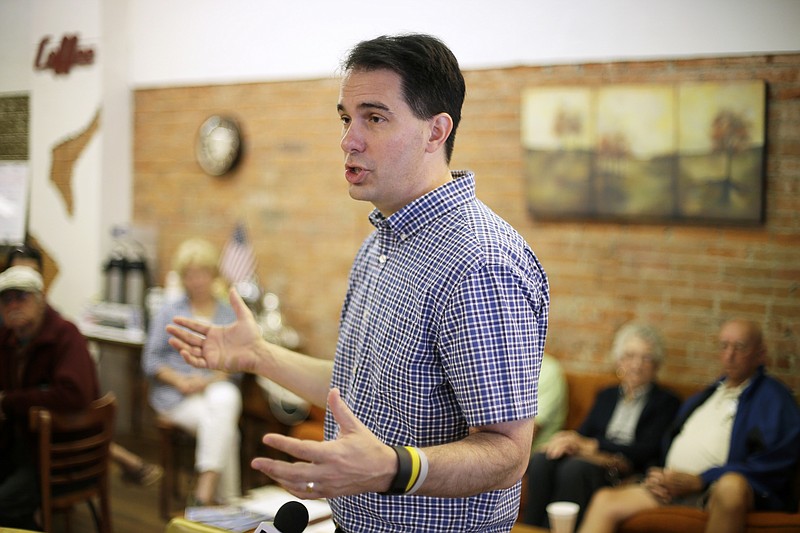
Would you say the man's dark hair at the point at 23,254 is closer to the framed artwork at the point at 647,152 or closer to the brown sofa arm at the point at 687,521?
the framed artwork at the point at 647,152

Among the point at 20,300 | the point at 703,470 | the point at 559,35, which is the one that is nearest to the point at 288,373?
the point at 20,300

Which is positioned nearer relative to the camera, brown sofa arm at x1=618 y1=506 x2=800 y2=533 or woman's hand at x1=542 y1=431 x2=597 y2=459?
brown sofa arm at x1=618 y1=506 x2=800 y2=533

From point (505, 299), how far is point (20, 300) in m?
2.73

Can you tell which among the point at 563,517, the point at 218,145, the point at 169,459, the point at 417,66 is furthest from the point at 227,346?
the point at 218,145

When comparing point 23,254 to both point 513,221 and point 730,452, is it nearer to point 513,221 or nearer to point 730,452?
point 513,221

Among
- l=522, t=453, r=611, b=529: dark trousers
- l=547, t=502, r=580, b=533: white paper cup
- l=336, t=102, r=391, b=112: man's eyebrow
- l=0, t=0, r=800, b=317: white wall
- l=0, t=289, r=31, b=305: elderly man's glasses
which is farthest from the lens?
l=0, t=0, r=800, b=317: white wall

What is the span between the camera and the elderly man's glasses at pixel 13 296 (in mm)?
3580

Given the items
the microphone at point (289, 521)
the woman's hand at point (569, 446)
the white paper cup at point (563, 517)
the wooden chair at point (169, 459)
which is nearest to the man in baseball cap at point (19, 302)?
the wooden chair at point (169, 459)

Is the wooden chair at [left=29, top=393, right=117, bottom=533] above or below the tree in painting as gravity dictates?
below

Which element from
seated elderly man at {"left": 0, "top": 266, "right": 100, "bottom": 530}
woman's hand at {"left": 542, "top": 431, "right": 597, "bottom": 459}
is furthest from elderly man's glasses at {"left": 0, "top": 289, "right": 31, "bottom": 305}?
woman's hand at {"left": 542, "top": 431, "right": 597, "bottom": 459}

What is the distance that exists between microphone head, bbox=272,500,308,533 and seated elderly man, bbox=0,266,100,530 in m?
2.23

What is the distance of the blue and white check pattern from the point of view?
4.76ft

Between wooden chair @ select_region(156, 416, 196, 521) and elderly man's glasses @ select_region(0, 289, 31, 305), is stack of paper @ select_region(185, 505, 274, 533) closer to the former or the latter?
elderly man's glasses @ select_region(0, 289, 31, 305)

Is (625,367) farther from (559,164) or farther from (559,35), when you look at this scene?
(559,35)
